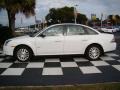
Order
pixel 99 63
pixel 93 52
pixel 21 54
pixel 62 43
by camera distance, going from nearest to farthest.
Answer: pixel 99 63, pixel 21 54, pixel 62 43, pixel 93 52

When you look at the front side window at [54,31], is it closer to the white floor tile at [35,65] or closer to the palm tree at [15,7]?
the white floor tile at [35,65]

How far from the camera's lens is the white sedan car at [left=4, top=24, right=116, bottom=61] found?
10.0 meters

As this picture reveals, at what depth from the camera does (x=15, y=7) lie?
21.1 meters

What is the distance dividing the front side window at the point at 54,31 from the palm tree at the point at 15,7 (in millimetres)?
10972

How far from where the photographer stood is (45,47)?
33.0ft

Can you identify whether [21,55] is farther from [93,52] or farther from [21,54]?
[93,52]

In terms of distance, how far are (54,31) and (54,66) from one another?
1.79m

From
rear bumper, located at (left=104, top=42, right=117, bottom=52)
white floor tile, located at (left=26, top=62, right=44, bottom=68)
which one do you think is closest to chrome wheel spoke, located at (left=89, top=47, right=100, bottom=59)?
rear bumper, located at (left=104, top=42, right=117, bottom=52)

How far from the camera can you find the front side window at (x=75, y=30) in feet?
33.9

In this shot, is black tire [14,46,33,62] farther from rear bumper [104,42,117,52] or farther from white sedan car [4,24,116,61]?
rear bumper [104,42,117,52]

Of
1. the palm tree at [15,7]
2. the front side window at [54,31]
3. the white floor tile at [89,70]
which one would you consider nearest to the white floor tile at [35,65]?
the front side window at [54,31]

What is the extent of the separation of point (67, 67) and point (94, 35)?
225cm

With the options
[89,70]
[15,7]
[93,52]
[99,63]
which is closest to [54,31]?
[93,52]

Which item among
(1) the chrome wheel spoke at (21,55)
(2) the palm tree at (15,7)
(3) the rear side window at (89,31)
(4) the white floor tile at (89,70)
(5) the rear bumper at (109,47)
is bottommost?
(4) the white floor tile at (89,70)
